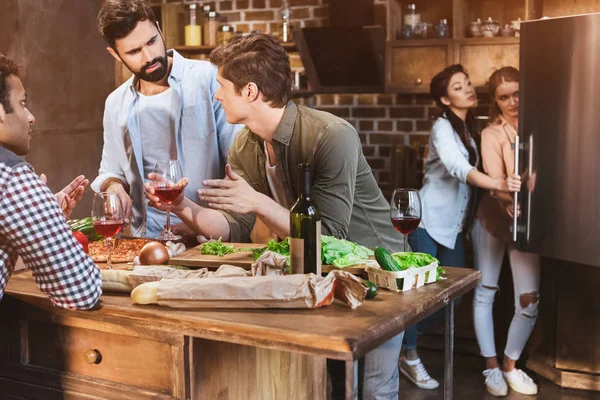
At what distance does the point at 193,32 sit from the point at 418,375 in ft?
8.80

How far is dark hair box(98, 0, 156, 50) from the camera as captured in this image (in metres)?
2.96

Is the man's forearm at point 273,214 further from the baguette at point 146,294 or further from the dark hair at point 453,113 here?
the dark hair at point 453,113

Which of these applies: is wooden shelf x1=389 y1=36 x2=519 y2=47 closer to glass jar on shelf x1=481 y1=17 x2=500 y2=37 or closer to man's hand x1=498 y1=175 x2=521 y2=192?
glass jar on shelf x1=481 y1=17 x2=500 y2=37

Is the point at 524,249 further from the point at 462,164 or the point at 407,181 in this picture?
the point at 407,181

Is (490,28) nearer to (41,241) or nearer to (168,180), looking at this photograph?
(168,180)

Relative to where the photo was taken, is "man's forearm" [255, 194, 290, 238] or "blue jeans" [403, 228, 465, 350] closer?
"man's forearm" [255, 194, 290, 238]

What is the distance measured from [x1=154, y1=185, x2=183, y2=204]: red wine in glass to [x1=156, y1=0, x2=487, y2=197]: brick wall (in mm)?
2762

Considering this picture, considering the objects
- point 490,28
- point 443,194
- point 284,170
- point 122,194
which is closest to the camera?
point 284,170

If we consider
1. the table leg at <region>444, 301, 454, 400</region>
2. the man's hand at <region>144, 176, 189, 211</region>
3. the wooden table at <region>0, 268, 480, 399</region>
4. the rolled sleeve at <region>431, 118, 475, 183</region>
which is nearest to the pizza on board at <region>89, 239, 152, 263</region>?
the man's hand at <region>144, 176, 189, 211</region>

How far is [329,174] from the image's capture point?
8.11 feet

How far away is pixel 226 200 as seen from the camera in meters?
2.30

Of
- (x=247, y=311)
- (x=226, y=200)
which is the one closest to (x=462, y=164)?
(x=226, y=200)

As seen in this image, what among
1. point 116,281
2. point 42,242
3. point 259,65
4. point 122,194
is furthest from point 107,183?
point 42,242

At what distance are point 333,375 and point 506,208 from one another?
131cm
